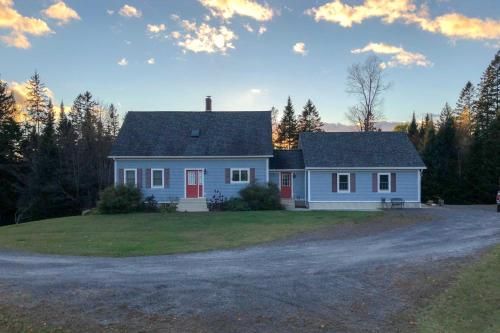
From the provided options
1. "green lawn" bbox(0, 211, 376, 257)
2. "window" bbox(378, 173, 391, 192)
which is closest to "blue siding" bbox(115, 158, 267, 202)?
"green lawn" bbox(0, 211, 376, 257)

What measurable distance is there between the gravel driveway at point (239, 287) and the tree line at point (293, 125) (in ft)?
147

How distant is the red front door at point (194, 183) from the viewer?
28.0 metres

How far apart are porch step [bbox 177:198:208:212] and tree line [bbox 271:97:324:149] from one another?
31927 mm

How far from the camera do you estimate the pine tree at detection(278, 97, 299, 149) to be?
58125 millimetres

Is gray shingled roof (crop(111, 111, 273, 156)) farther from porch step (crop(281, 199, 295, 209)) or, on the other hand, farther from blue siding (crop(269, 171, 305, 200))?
porch step (crop(281, 199, 295, 209))

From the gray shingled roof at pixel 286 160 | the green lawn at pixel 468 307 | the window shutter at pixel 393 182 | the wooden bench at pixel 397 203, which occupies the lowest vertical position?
the green lawn at pixel 468 307

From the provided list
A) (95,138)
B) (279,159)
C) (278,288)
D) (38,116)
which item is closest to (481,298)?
(278,288)

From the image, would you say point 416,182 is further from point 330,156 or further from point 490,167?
point 490,167

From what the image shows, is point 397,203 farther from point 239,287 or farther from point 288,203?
point 239,287

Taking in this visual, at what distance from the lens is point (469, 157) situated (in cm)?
4031

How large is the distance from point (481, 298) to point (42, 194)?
120 feet

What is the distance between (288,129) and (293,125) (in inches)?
35.6

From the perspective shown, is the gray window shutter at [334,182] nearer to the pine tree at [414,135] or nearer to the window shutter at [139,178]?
the window shutter at [139,178]

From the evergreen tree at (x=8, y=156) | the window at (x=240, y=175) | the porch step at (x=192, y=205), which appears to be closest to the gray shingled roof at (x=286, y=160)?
the window at (x=240, y=175)
